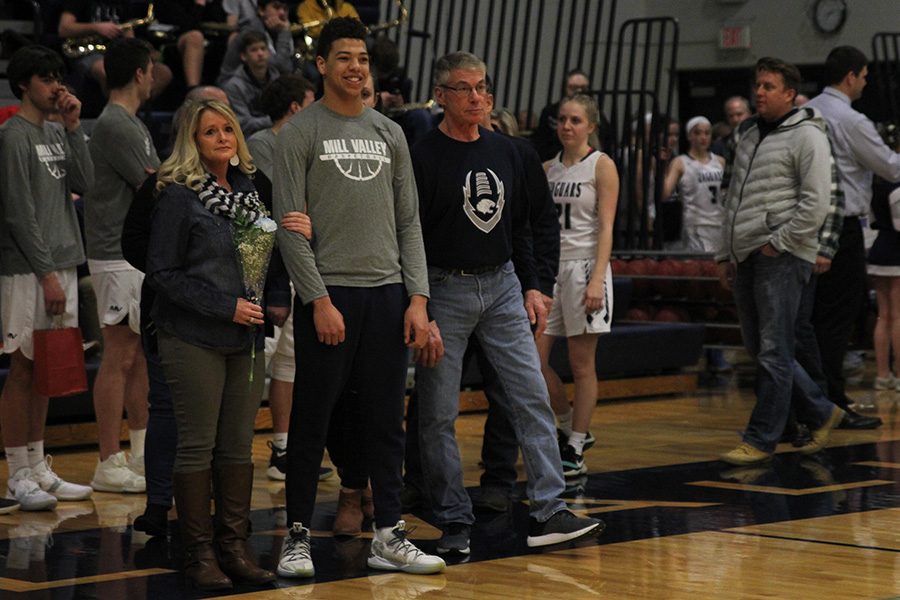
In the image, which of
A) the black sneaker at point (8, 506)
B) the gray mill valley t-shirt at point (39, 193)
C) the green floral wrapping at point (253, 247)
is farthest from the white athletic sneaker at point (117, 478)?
the green floral wrapping at point (253, 247)

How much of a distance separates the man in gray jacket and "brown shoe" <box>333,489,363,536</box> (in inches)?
88.4

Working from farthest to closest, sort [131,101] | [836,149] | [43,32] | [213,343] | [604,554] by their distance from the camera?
[43,32] < [836,149] < [131,101] < [604,554] < [213,343]

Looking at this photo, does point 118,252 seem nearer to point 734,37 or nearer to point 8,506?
point 8,506

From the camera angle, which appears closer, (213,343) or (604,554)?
(213,343)

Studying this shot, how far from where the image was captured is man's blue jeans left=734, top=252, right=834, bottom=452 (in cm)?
699

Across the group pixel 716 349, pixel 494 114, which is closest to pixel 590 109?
pixel 494 114

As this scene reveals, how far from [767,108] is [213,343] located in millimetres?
3204

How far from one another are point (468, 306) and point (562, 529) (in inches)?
30.4

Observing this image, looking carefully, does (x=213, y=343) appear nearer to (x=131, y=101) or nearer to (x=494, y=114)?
(x=131, y=101)

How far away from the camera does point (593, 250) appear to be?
6910 millimetres

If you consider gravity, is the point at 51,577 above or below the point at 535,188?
below

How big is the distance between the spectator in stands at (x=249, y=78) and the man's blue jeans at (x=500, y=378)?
5108 millimetres

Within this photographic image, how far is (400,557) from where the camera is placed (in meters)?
4.88

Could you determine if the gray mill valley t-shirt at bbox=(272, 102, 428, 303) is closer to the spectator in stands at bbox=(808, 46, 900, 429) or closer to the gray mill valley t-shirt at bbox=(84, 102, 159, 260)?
the gray mill valley t-shirt at bbox=(84, 102, 159, 260)
